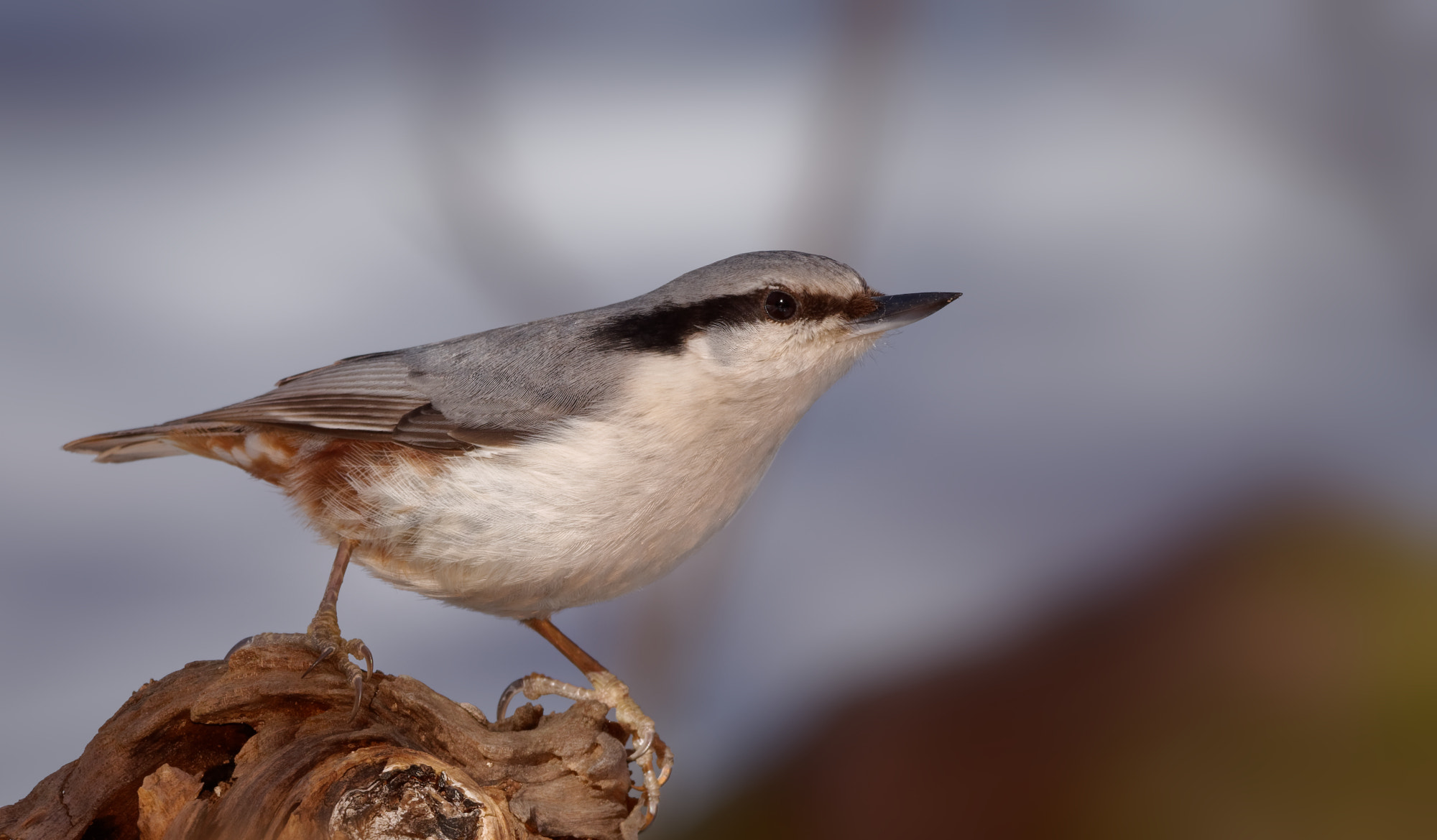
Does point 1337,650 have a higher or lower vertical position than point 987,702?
higher

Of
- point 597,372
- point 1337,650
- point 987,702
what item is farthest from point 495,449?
point 1337,650

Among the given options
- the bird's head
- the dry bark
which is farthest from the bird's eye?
the dry bark

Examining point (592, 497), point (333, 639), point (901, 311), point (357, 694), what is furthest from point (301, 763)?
point (901, 311)

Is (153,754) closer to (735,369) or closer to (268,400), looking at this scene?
(268,400)

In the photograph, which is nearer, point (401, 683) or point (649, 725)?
point (401, 683)

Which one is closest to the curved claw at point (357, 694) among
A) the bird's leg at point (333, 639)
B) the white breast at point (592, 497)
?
the bird's leg at point (333, 639)

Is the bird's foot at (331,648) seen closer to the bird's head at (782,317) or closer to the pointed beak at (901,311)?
the bird's head at (782,317)
